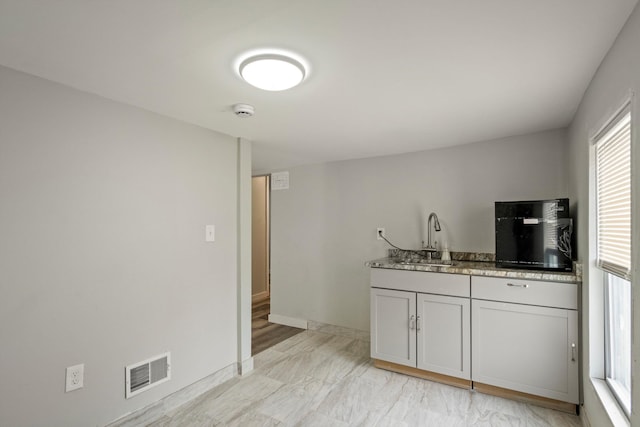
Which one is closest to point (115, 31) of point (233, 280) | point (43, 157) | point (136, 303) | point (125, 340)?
point (43, 157)

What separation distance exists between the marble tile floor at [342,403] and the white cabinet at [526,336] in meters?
0.18

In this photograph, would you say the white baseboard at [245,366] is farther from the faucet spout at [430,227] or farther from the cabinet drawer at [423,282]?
the faucet spout at [430,227]

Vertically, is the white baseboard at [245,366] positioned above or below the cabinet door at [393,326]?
below

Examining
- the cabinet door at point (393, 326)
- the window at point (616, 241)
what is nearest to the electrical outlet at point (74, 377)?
the cabinet door at point (393, 326)

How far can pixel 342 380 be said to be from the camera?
9.07ft

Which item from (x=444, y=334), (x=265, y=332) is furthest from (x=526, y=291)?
(x=265, y=332)

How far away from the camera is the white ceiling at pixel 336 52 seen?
120 centimetres

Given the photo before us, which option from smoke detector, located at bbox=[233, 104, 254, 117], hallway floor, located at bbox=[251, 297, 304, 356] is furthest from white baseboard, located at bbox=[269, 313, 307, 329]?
smoke detector, located at bbox=[233, 104, 254, 117]

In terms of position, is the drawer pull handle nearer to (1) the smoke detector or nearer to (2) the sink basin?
(2) the sink basin

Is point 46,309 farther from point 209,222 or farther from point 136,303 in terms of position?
point 209,222

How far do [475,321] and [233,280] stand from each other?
6.49 feet

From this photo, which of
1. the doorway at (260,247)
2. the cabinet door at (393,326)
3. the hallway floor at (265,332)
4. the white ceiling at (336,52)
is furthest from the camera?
the doorway at (260,247)

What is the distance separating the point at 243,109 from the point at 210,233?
1.05 meters

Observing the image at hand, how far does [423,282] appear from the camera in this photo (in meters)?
2.76
